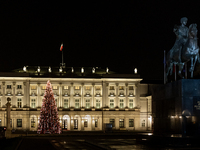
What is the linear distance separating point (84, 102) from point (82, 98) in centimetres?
93

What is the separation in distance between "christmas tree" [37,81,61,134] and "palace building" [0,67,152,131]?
2139 cm

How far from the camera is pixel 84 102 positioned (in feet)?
279

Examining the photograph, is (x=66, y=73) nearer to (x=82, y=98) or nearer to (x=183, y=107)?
(x=82, y=98)

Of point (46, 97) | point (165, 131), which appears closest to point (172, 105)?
point (165, 131)

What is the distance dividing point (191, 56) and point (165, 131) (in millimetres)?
4922

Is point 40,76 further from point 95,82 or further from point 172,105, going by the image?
point 172,105

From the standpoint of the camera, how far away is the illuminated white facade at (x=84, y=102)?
3253 inches

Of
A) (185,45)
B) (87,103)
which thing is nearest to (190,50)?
(185,45)

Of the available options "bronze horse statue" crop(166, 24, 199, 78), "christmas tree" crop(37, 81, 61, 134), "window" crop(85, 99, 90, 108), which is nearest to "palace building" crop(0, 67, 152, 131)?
"window" crop(85, 99, 90, 108)

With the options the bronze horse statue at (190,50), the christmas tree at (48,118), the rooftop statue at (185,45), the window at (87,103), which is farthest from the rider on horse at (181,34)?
the window at (87,103)

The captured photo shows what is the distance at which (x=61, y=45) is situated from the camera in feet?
264

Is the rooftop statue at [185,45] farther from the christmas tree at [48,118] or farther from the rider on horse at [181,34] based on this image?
the christmas tree at [48,118]

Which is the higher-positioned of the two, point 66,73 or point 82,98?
point 66,73

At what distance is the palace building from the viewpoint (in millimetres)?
82625
